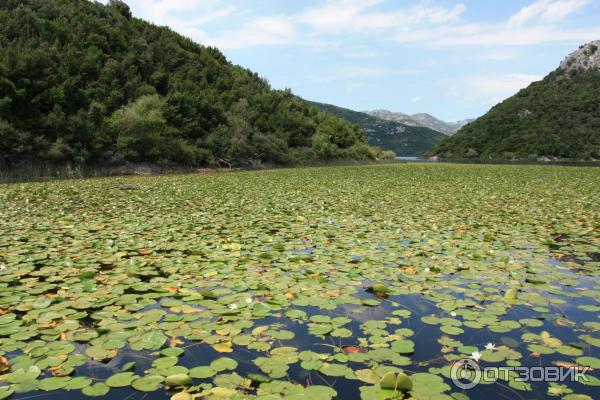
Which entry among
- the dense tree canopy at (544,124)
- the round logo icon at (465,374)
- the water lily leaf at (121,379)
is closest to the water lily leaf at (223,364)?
the water lily leaf at (121,379)

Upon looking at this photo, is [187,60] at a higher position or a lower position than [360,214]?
higher

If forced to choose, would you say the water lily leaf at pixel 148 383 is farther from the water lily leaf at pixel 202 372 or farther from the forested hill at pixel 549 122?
the forested hill at pixel 549 122

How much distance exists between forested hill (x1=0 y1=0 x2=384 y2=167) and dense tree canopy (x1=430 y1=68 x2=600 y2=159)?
43596mm

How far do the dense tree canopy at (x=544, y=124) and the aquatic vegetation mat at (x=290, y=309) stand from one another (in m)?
93.5

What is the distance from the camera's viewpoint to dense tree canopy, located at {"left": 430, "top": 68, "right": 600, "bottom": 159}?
3430 inches

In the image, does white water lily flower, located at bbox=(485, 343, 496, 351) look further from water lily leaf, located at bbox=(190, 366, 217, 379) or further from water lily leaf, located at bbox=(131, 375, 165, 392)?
water lily leaf, located at bbox=(131, 375, 165, 392)

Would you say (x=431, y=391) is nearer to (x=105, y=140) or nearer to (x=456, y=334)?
(x=456, y=334)

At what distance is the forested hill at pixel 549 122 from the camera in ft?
286

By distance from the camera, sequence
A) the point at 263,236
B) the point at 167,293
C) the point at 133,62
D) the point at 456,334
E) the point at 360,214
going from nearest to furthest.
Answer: the point at 456,334
the point at 167,293
the point at 263,236
the point at 360,214
the point at 133,62

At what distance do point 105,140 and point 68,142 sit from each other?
9.37 feet

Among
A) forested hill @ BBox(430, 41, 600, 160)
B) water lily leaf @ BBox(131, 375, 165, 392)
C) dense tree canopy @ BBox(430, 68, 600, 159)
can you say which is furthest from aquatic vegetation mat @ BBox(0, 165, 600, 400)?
forested hill @ BBox(430, 41, 600, 160)

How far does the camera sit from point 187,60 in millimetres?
64188

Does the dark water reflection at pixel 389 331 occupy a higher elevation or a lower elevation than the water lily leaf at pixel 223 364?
lower

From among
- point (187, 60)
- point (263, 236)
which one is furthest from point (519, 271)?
point (187, 60)
